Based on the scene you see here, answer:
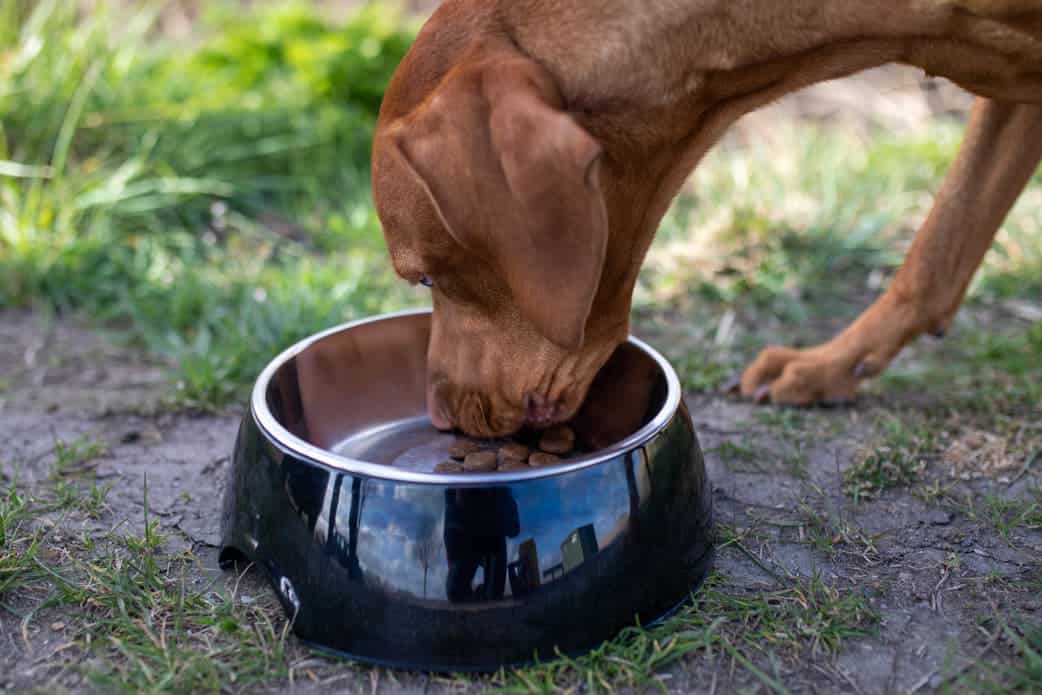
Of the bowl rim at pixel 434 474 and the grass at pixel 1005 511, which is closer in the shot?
the bowl rim at pixel 434 474

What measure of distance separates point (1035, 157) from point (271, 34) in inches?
185

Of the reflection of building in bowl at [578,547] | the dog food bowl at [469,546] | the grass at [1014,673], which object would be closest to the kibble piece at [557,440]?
the dog food bowl at [469,546]

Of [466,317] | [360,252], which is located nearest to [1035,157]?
[466,317]

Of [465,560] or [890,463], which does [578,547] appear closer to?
[465,560]

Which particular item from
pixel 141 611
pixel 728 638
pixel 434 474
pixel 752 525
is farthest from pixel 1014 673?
pixel 141 611

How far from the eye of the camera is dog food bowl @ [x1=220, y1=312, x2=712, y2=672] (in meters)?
2.00

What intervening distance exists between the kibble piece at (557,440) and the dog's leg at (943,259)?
33.8 inches

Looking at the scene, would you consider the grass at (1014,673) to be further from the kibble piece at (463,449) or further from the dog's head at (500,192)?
the kibble piece at (463,449)

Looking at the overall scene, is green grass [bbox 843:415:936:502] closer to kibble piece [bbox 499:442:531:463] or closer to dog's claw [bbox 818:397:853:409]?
dog's claw [bbox 818:397:853:409]

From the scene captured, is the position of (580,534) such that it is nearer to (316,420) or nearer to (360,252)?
(316,420)

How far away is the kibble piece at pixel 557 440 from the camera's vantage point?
2730 mm

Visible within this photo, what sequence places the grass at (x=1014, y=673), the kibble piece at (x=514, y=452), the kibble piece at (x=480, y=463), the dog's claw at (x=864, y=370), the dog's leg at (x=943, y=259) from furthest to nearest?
the dog's claw at (x=864, y=370) < the dog's leg at (x=943, y=259) < the kibble piece at (x=514, y=452) < the kibble piece at (x=480, y=463) < the grass at (x=1014, y=673)

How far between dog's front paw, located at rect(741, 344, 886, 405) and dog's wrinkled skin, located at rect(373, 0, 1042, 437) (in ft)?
3.07

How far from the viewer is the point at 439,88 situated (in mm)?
2025
